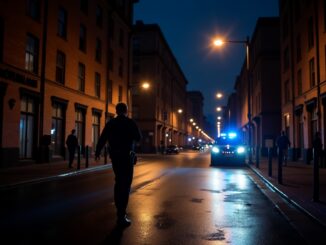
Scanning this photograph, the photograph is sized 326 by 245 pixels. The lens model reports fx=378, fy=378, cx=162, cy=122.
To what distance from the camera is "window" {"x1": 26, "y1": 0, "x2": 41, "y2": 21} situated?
21147 mm

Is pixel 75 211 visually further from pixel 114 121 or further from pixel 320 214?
pixel 320 214

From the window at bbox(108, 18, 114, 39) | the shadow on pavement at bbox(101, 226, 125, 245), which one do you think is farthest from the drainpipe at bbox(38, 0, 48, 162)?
the shadow on pavement at bbox(101, 226, 125, 245)

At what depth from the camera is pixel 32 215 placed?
7152 mm

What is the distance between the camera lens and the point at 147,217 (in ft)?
23.0

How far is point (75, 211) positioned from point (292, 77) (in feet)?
79.0

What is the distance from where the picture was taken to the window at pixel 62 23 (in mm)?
25078

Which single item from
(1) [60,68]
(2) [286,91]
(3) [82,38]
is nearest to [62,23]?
(1) [60,68]

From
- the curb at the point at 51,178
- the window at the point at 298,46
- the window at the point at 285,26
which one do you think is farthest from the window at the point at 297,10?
the curb at the point at 51,178

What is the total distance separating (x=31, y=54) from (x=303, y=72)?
17426 millimetres

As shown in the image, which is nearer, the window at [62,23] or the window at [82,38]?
the window at [62,23]

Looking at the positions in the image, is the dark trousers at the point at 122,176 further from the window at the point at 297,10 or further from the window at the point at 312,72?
the window at the point at 297,10

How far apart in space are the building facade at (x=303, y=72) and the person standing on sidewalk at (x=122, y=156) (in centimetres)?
1691

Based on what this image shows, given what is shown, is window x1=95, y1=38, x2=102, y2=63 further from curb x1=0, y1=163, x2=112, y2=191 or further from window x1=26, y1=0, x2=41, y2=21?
curb x1=0, y1=163, x2=112, y2=191

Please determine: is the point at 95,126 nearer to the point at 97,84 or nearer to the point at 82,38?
the point at 97,84
